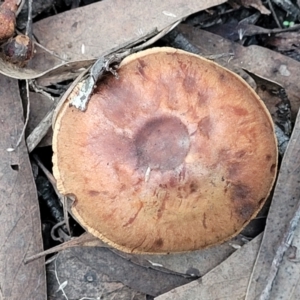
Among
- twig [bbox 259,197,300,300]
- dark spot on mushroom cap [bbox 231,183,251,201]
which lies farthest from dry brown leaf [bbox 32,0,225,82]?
twig [bbox 259,197,300,300]

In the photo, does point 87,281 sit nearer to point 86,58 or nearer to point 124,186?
point 124,186

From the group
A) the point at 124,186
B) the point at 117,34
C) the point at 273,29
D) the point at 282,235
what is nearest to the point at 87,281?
the point at 124,186

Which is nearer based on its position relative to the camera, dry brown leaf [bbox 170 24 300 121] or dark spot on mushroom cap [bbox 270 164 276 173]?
dark spot on mushroom cap [bbox 270 164 276 173]

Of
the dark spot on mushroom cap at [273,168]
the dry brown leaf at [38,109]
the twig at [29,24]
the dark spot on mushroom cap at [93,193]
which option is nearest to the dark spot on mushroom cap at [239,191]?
the dark spot on mushroom cap at [273,168]

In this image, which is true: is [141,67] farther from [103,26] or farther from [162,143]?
[103,26]

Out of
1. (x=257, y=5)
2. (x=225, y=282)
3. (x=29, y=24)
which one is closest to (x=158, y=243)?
(x=225, y=282)

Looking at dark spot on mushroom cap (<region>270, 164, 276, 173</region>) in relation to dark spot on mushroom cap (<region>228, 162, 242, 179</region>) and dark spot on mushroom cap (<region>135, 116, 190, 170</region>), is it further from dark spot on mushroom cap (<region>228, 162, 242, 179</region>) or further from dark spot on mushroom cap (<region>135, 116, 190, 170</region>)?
Result: dark spot on mushroom cap (<region>135, 116, 190, 170</region>)
